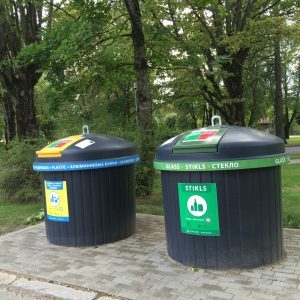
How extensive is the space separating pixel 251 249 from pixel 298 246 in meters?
1.02

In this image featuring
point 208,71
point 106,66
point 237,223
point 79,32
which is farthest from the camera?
point 208,71

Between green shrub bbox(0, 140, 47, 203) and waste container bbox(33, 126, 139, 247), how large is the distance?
3.33 metres

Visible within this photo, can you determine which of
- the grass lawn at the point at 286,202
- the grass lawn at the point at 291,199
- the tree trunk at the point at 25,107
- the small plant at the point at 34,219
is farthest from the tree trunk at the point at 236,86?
the small plant at the point at 34,219

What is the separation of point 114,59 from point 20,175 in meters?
4.00

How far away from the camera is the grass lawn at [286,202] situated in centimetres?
608

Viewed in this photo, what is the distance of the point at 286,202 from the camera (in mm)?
7379

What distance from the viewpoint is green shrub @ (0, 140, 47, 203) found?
28.0 ft

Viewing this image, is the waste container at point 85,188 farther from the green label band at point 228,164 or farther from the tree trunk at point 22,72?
the tree trunk at point 22,72

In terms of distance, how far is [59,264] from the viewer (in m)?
4.52

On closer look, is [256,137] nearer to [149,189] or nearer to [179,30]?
[149,189]

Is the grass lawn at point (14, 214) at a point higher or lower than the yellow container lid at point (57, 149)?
lower

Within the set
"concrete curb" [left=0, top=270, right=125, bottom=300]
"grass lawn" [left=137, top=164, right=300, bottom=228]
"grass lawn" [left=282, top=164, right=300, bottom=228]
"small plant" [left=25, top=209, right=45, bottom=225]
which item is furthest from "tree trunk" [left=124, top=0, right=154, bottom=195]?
"concrete curb" [left=0, top=270, right=125, bottom=300]

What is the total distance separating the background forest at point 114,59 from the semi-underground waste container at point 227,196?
417cm

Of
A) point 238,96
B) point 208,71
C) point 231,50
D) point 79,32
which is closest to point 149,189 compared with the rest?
point 79,32
